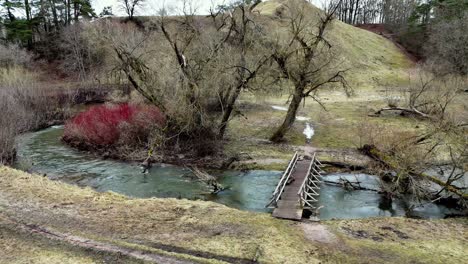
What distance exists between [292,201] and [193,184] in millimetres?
6057

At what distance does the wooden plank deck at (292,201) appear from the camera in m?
14.7

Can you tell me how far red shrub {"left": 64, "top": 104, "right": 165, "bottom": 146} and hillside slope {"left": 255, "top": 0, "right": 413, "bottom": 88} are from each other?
30.6 meters

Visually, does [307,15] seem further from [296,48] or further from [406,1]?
[406,1]

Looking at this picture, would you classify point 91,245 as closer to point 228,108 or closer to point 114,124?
point 114,124

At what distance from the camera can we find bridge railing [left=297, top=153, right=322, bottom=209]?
1593cm

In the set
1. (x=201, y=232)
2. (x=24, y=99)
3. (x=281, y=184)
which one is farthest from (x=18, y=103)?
(x=201, y=232)

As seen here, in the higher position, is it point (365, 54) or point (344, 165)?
point (365, 54)

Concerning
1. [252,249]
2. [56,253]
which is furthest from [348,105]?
[56,253]

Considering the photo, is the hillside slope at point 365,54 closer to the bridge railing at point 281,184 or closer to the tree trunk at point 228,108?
the tree trunk at point 228,108

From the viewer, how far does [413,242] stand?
12727 millimetres

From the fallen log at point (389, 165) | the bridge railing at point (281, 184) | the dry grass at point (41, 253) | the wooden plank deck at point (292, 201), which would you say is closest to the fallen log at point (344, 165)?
the fallen log at point (389, 165)

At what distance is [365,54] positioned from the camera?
199ft

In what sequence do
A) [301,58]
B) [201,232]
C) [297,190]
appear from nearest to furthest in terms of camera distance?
1. [201,232]
2. [297,190]
3. [301,58]

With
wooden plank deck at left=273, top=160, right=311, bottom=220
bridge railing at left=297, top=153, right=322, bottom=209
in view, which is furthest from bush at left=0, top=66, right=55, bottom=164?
bridge railing at left=297, top=153, right=322, bottom=209
